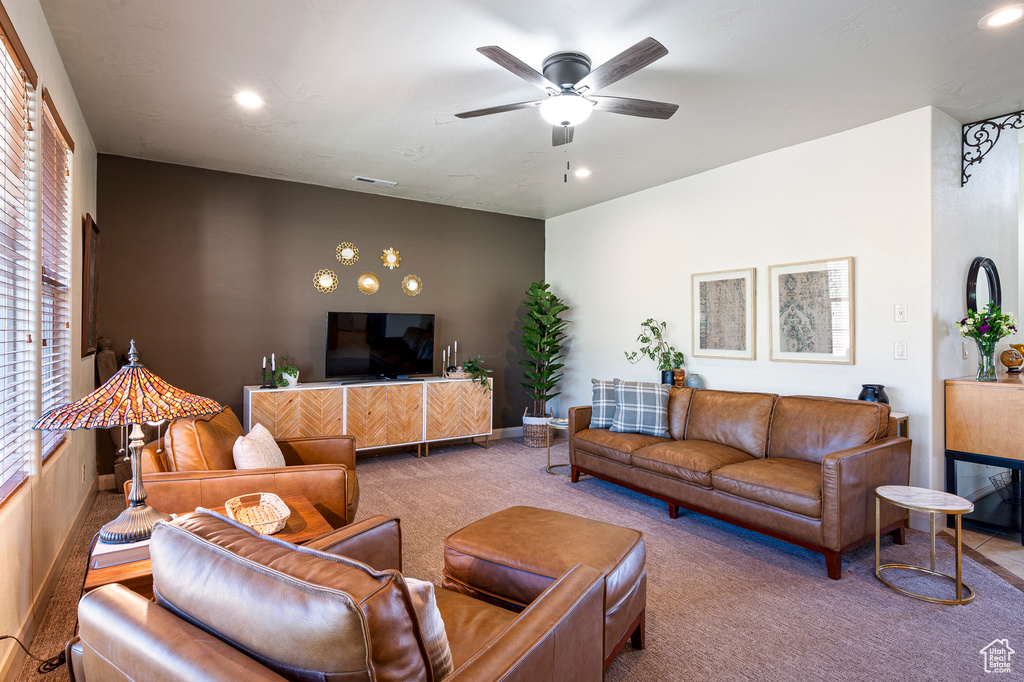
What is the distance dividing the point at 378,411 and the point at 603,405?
7.34ft

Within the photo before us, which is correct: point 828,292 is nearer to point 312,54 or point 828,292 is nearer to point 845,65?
point 845,65

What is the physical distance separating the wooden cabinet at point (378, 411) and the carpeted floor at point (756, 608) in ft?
3.89

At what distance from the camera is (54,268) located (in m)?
2.80

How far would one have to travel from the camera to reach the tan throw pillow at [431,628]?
3.31 feet

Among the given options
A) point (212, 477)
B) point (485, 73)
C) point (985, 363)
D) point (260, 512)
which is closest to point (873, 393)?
point (985, 363)

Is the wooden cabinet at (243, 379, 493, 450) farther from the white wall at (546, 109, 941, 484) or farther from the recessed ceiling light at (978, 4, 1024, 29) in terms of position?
the recessed ceiling light at (978, 4, 1024, 29)

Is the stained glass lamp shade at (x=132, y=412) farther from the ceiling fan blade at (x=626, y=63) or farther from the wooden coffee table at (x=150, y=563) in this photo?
the ceiling fan blade at (x=626, y=63)

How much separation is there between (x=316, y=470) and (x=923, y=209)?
404 cm

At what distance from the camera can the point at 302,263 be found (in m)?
5.25

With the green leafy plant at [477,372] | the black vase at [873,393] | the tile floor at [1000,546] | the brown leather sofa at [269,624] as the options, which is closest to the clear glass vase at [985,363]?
the black vase at [873,393]

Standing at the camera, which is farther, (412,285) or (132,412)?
(412,285)

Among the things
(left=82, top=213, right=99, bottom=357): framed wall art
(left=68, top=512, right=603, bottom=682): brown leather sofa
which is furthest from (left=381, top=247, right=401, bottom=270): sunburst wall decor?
(left=68, top=512, right=603, bottom=682): brown leather sofa

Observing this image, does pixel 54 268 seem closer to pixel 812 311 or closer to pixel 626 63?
pixel 626 63

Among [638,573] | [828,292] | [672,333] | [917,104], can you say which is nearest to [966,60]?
[917,104]
